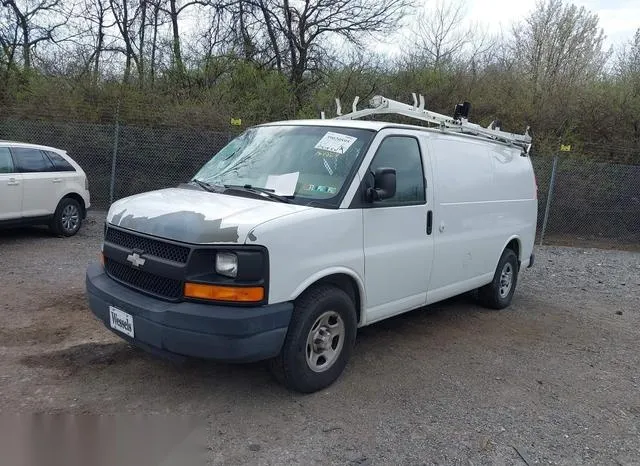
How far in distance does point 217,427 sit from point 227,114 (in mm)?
12075

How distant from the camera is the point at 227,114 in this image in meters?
14.5

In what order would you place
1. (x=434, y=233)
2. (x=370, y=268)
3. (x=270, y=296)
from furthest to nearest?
(x=434, y=233) < (x=370, y=268) < (x=270, y=296)

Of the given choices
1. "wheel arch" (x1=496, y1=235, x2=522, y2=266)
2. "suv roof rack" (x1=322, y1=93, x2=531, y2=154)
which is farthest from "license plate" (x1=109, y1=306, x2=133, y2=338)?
"wheel arch" (x1=496, y1=235, x2=522, y2=266)

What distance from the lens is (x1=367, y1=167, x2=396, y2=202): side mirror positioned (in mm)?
4102

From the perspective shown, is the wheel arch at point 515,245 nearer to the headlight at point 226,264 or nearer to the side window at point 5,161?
the headlight at point 226,264

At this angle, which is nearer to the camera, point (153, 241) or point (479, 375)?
point (153, 241)

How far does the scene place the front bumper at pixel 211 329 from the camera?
3334mm

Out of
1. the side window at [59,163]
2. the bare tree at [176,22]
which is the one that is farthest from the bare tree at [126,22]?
the side window at [59,163]

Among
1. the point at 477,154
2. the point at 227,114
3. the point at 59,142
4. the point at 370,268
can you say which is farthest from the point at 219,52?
the point at 370,268

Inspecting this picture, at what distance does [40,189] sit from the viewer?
8.99 metres

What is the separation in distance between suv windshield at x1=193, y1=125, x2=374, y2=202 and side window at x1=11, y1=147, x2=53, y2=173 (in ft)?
17.8

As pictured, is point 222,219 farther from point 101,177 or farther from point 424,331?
point 101,177

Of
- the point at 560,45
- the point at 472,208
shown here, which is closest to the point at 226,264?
the point at 472,208

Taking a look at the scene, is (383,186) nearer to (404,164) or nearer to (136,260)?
(404,164)
